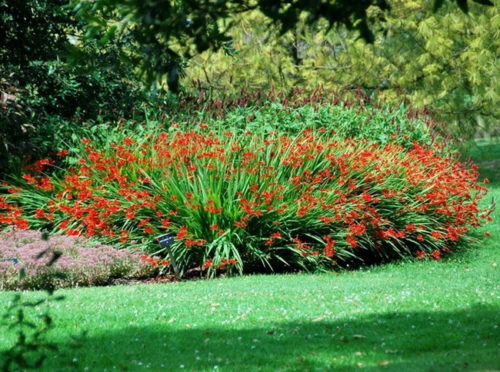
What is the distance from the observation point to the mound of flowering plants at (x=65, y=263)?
28.4 ft

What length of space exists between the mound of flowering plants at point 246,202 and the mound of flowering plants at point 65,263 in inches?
12.3

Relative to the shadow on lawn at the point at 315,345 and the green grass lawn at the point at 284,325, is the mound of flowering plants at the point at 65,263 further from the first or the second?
the shadow on lawn at the point at 315,345

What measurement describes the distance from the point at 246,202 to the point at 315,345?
14.3 ft

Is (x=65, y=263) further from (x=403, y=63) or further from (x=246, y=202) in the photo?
(x=403, y=63)

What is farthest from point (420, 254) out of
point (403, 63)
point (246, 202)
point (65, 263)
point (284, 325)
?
point (403, 63)

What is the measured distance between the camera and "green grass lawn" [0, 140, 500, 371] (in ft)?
16.2

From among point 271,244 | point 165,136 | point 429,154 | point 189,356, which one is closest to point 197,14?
point 189,356

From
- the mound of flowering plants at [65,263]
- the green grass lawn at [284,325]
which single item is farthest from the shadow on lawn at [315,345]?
the mound of flowering plants at [65,263]

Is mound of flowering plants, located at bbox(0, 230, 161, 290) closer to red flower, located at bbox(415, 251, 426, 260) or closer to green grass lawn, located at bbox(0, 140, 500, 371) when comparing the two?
green grass lawn, located at bbox(0, 140, 500, 371)

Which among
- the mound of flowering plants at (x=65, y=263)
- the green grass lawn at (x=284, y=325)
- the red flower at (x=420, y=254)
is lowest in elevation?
the red flower at (x=420, y=254)

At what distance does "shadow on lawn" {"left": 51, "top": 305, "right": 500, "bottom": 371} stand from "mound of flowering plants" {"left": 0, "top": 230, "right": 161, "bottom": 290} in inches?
114

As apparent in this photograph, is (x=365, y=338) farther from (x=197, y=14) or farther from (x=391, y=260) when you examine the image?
(x=391, y=260)

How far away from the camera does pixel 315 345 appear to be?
17.5 ft

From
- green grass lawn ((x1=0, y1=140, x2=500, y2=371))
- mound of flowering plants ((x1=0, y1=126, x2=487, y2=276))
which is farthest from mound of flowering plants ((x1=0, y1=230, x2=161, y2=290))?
green grass lawn ((x1=0, y1=140, x2=500, y2=371))
